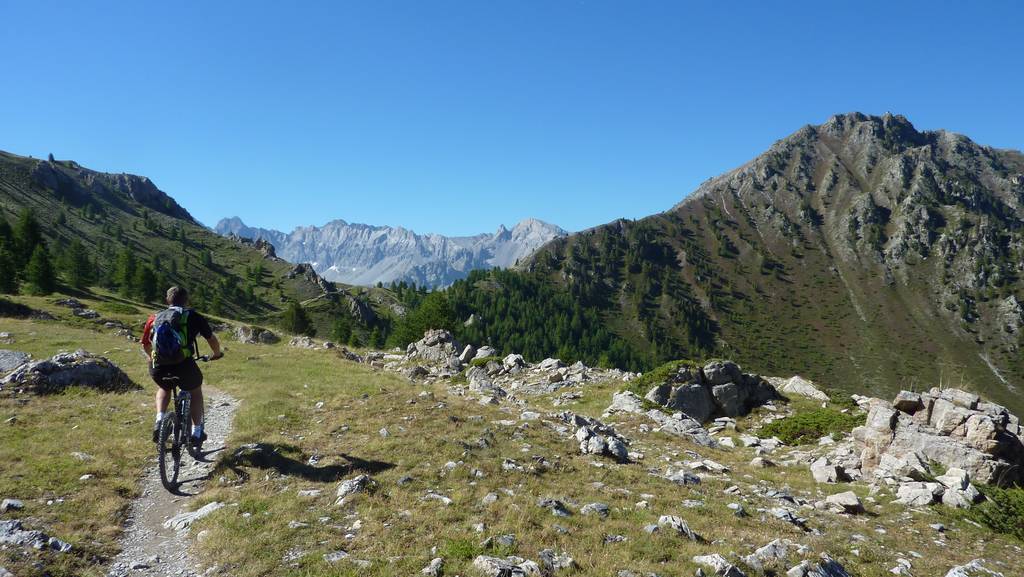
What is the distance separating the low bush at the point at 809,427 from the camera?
24.5m

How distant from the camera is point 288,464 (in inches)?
505

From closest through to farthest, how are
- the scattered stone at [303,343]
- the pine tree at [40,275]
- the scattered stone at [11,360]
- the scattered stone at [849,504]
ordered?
the scattered stone at [849,504], the scattered stone at [11,360], the scattered stone at [303,343], the pine tree at [40,275]

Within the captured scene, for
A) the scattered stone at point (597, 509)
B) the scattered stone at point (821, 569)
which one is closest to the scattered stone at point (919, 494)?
the scattered stone at point (821, 569)

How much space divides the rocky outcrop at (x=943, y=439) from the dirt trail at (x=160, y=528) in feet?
66.6

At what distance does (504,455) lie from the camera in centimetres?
1448

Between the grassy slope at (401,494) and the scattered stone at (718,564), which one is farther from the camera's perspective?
the grassy slope at (401,494)

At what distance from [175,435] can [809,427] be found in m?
28.4

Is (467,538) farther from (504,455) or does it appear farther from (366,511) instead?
(504,455)

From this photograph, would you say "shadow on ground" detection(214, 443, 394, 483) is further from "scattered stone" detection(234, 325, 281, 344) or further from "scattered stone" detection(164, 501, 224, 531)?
"scattered stone" detection(234, 325, 281, 344)

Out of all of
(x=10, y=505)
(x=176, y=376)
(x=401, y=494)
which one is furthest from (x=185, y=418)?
(x=401, y=494)

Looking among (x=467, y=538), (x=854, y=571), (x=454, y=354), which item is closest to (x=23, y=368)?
(x=467, y=538)

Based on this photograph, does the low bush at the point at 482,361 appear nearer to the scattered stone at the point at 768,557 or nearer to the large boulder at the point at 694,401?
the large boulder at the point at 694,401

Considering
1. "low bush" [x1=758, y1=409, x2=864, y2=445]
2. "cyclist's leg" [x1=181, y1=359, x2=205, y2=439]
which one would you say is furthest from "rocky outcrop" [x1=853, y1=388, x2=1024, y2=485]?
"cyclist's leg" [x1=181, y1=359, x2=205, y2=439]

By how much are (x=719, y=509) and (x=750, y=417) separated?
72.5 ft
